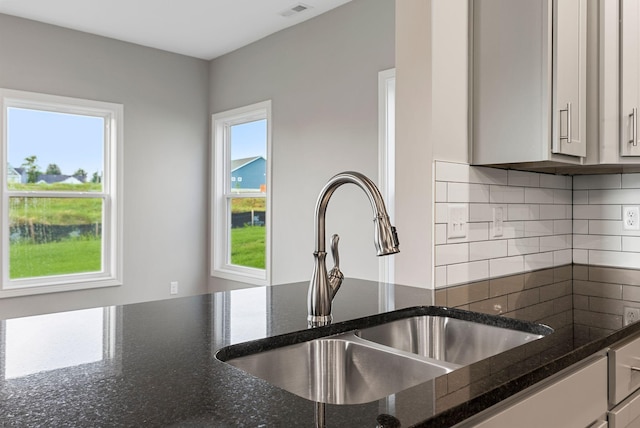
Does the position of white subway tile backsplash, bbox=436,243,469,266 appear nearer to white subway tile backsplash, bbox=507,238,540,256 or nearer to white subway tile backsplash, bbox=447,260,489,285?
white subway tile backsplash, bbox=447,260,489,285

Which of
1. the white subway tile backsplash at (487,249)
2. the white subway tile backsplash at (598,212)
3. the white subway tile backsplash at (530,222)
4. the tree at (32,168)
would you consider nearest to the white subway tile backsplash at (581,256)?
the white subway tile backsplash at (530,222)

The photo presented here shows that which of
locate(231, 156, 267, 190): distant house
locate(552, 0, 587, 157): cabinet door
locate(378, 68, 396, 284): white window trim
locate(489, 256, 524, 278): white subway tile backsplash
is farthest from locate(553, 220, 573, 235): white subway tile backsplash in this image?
locate(231, 156, 267, 190): distant house

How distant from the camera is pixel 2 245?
3.90m

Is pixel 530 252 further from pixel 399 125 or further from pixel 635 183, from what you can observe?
pixel 399 125

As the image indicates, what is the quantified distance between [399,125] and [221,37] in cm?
307

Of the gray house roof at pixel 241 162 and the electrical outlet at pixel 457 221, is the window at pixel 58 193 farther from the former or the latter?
the electrical outlet at pixel 457 221

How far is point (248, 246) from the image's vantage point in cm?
476

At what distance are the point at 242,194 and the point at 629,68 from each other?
353 centimetres

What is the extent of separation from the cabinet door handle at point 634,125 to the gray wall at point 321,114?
1739mm

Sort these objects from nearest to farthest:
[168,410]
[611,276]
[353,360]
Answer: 1. [168,410]
2. [353,360]
3. [611,276]

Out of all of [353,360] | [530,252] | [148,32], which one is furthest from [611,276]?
[148,32]

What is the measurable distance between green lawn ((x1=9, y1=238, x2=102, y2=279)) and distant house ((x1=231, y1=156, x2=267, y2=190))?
1361 mm

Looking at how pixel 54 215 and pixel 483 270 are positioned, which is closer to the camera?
pixel 483 270

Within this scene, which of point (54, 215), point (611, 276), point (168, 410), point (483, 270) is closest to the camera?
point (168, 410)
